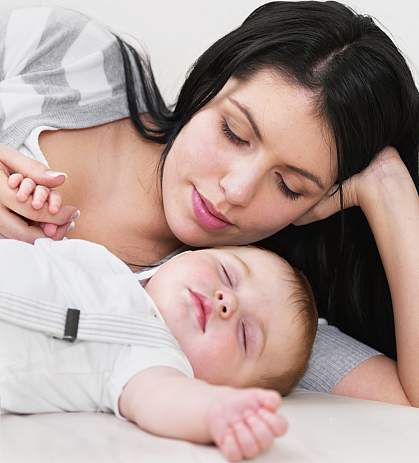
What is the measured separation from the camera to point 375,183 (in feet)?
5.31

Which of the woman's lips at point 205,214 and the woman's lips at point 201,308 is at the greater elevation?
the woman's lips at point 205,214

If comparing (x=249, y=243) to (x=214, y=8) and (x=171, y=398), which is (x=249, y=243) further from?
(x=214, y=8)

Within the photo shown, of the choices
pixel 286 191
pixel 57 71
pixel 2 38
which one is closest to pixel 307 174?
pixel 286 191

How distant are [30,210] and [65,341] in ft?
0.84

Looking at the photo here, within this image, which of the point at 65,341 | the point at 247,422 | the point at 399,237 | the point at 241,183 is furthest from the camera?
the point at 399,237

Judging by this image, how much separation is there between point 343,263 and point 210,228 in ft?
1.28

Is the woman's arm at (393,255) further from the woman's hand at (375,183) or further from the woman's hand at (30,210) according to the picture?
the woman's hand at (30,210)

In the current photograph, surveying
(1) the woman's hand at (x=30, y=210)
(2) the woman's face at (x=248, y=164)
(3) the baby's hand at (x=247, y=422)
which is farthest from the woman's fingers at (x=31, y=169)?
(3) the baby's hand at (x=247, y=422)

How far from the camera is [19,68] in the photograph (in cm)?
177

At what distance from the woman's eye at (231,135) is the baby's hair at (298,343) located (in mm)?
242

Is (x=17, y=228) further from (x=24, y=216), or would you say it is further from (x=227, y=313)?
(x=227, y=313)

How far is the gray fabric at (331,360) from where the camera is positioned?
5.17 feet

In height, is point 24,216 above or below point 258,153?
below

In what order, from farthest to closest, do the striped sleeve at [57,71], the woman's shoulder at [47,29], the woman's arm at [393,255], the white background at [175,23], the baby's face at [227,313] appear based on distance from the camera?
1. the white background at [175,23]
2. the woman's shoulder at [47,29]
3. the striped sleeve at [57,71]
4. the woman's arm at [393,255]
5. the baby's face at [227,313]
